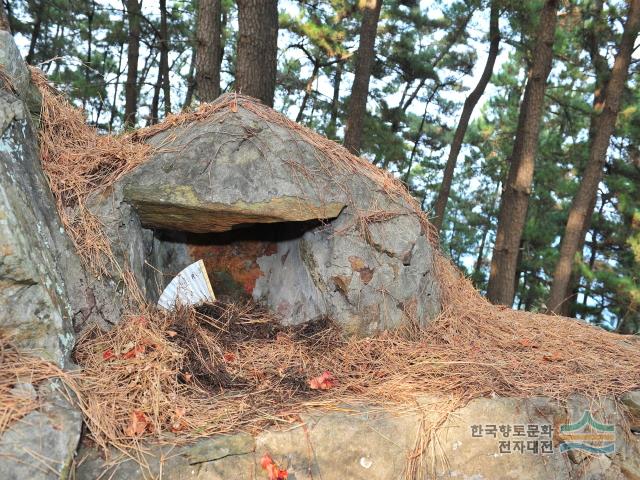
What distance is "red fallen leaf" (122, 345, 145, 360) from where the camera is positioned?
2700mm

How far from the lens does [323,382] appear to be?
2945 millimetres

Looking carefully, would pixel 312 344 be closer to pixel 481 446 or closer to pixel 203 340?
pixel 203 340

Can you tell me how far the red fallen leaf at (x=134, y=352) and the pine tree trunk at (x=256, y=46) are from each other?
3163mm

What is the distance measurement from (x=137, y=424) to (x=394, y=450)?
1.25 meters

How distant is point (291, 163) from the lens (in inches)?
144

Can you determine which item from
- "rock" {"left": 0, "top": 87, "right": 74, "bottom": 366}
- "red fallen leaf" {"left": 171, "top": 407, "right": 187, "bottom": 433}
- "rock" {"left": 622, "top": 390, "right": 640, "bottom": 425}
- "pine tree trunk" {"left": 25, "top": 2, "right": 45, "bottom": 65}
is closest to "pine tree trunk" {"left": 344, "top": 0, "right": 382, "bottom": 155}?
"rock" {"left": 622, "top": 390, "right": 640, "bottom": 425}

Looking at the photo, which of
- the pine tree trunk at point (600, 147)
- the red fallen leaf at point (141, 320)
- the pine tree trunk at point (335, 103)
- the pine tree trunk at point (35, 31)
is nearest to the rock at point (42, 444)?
the red fallen leaf at point (141, 320)

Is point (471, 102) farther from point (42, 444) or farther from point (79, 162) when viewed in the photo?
point (42, 444)

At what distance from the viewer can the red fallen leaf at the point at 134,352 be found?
2.70m

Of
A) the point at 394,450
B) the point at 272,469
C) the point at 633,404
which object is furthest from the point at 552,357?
the point at 272,469

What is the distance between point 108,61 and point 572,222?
46.3 ft

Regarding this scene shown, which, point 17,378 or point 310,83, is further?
point 310,83

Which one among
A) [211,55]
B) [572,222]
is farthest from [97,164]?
[572,222]

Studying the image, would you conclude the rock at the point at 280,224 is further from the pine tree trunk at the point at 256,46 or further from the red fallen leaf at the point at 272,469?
the pine tree trunk at the point at 256,46
